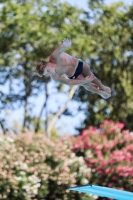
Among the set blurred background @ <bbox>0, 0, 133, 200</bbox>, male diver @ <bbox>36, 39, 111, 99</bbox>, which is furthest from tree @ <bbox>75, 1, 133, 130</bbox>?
male diver @ <bbox>36, 39, 111, 99</bbox>

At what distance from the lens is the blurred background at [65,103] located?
1320 centimetres

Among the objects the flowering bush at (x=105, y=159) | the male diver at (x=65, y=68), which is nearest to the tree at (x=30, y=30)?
the flowering bush at (x=105, y=159)

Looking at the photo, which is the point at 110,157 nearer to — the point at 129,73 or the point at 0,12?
the point at 0,12

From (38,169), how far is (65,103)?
417 inches

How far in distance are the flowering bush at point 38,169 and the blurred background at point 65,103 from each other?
2cm

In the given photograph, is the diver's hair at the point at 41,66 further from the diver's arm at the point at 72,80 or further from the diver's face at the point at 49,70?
the diver's arm at the point at 72,80

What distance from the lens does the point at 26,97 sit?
2336 cm

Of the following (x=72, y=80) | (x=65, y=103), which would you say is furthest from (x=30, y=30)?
(x=72, y=80)

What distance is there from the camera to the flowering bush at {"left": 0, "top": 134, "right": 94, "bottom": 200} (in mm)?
12664

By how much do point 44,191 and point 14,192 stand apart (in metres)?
0.88

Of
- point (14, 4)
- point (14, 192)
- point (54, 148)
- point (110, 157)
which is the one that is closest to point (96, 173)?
point (110, 157)

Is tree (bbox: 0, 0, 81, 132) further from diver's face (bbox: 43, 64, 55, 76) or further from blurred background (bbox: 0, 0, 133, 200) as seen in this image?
diver's face (bbox: 43, 64, 55, 76)

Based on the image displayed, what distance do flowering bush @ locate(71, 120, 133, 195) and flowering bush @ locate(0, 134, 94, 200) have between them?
0.48m

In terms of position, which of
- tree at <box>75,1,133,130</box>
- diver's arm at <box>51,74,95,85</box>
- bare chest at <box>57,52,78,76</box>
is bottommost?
tree at <box>75,1,133,130</box>
